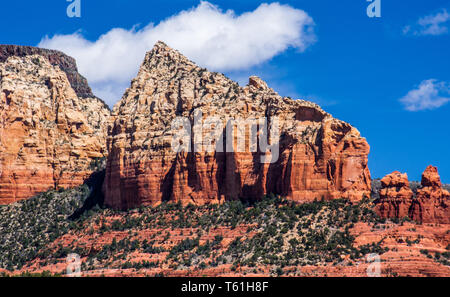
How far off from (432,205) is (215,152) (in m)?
37.5

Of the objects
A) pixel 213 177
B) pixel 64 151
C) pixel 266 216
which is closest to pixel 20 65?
pixel 64 151

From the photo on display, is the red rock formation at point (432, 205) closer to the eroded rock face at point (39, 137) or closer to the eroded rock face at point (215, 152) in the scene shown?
the eroded rock face at point (215, 152)

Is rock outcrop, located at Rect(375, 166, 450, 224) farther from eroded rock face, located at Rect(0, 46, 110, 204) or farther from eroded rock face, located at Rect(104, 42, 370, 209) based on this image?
eroded rock face, located at Rect(0, 46, 110, 204)

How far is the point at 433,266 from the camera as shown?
426ft

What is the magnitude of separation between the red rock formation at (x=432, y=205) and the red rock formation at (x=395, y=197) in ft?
4.19

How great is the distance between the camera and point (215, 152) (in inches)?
6412

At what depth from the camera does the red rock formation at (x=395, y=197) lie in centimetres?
14262

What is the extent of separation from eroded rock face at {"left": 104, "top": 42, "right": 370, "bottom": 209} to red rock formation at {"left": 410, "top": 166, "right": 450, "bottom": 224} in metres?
9.52

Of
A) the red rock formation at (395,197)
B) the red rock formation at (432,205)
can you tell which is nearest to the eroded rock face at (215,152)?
the red rock formation at (395,197)

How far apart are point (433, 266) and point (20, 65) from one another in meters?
98.7

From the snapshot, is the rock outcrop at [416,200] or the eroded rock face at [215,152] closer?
the rock outcrop at [416,200]

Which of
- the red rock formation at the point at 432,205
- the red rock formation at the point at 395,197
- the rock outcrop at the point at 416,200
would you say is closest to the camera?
the red rock formation at the point at 432,205

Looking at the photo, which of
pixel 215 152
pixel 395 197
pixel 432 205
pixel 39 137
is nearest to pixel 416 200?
pixel 432 205
